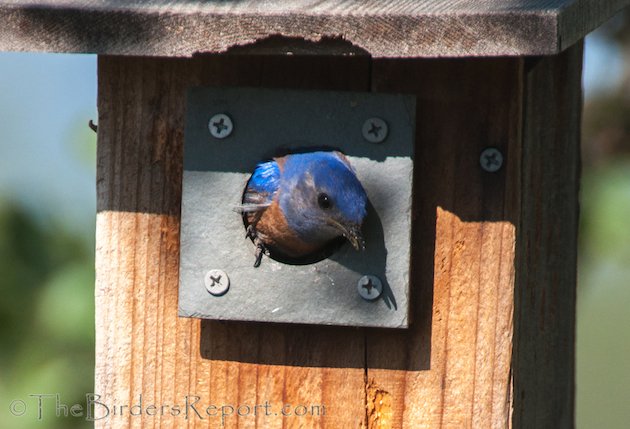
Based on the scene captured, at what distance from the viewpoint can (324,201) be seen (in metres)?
2.41

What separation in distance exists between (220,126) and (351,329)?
0.54 metres

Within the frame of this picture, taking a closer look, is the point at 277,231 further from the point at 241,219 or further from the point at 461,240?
the point at 461,240

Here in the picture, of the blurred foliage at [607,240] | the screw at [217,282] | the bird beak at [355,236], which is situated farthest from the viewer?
the blurred foliage at [607,240]

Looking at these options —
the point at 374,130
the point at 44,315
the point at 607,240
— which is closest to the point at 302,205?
the point at 374,130

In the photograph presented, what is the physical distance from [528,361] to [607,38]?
2712mm

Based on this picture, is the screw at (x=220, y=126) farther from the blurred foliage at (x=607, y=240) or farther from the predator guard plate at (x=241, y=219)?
the blurred foliage at (x=607, y=240)

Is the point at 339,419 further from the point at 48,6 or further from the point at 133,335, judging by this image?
the point at 48,6

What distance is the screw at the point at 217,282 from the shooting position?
2471mm

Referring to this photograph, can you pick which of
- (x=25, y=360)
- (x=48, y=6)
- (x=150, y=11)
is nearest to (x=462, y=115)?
(x=150, y=11)

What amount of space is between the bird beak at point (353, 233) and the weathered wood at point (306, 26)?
1.28 ft

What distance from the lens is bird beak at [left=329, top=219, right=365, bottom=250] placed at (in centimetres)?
236

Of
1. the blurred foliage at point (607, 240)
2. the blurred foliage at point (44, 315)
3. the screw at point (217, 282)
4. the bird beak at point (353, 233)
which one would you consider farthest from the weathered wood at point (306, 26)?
the blurred foliage at point (607, 240)

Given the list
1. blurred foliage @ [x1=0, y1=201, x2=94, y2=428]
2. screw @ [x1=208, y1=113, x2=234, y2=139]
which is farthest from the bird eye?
blurred foliage @ [x1=0, y1=201, x2=94, y2=428]

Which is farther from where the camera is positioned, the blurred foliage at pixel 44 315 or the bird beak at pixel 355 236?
the blurred foliage at pixel 44 315
